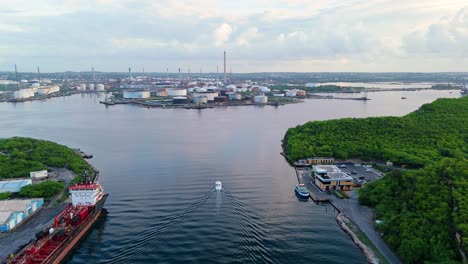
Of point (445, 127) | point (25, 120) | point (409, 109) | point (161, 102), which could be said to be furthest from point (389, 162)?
point (161, 102)

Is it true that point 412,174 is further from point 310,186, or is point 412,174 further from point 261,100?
point 261,100

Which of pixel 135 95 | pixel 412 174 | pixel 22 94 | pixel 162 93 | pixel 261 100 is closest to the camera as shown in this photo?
pixel 412 174

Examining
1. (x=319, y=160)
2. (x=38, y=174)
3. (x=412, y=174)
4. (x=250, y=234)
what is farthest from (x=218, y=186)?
(x=38, y=174)

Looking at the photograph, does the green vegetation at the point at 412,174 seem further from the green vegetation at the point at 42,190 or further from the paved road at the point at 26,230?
the green vegetation at the point at 42,190

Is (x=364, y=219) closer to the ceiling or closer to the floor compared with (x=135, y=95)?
closer to the floor

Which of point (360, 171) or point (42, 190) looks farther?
point (360, 171)

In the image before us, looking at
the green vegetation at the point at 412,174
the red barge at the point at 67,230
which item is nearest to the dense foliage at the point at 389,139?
the green vegetation at the point at 412,174

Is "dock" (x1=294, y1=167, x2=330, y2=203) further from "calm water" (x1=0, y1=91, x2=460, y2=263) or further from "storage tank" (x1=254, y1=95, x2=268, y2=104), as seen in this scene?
"storage tank" (x1=254, y1=95, x2=268, y2=104)
